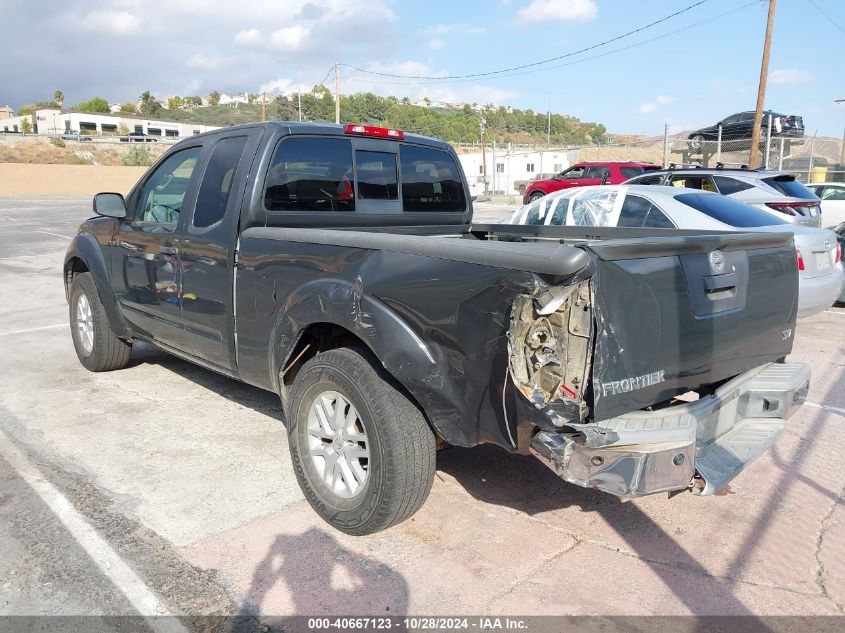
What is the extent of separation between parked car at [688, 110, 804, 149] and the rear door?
2380 centimetres

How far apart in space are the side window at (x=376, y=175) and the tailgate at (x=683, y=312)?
2.23 meters

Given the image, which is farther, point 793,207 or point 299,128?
point 793,207

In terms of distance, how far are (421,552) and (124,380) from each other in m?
3.80

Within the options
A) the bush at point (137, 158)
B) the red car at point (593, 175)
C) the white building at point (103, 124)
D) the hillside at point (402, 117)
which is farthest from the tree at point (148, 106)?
the red car at point (593, 175)

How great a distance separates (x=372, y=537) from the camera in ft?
11.1

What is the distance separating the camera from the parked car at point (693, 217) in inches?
264

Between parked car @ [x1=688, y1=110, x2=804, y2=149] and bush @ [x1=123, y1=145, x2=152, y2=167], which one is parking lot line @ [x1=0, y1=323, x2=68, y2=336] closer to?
parked car @ [x1=688, y1=110, x2=804, y2=149]

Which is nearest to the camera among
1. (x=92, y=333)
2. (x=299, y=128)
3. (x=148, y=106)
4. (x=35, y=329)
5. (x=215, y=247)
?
(x=215, y=247)

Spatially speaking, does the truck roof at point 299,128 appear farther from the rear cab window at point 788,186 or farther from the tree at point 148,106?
the tree at point 148,106

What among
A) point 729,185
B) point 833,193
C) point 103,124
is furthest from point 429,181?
point 103,124

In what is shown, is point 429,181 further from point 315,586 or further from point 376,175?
point 315,586

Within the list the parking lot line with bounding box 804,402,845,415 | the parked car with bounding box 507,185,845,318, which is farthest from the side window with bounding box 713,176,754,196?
the parking lot line with bounding box 804,402,845,415

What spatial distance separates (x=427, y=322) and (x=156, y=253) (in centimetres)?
267

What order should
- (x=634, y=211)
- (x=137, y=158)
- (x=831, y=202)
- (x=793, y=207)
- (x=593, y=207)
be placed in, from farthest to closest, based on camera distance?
1. (x=137, y=158)
2. (x=831, y=202)
3. (x=793, y=207)
4. (x=593, y=207)
5. (x=634, y=211)
